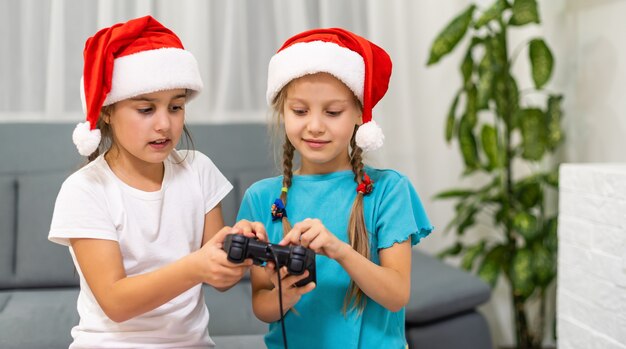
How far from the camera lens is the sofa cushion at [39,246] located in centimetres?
173

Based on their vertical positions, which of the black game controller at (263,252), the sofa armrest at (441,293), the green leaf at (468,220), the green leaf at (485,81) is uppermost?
the green leaf at (485,81)

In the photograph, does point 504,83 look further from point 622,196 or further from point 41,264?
point 41,264

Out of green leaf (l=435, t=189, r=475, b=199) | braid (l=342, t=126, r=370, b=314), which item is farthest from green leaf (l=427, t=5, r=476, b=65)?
braid (l=342, t=126, r=370, b=314)

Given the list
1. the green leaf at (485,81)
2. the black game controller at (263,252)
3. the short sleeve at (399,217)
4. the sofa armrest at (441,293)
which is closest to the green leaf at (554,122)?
the green leaf at (485,81)

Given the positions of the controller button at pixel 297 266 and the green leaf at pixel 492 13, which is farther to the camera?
the green leaf at pixel 492 13

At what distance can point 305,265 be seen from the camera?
0.92 metres

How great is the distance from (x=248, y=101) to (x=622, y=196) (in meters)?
1.28

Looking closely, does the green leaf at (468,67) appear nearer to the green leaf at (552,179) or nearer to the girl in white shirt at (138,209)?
the green leaf at (552,179)

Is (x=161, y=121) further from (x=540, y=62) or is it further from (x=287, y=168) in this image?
(x=540, y=62)

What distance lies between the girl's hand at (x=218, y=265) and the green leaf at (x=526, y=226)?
152cm

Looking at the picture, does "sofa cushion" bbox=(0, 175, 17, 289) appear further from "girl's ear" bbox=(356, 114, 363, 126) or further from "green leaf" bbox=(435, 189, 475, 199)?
"green leaf" bbox=(435, 189, 475, 199)

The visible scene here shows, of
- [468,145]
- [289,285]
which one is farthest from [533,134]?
[289,285]

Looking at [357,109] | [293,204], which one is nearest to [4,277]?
[293,204]

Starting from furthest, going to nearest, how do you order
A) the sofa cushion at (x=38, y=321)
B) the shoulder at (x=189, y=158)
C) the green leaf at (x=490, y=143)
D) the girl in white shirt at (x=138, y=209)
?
the green leaf at (x=490, y=143) → the sofa cushion at (x=38, y=321) → the shoulder at (x=189, y=158) → the girl in white shirt at (x=138, y=209)
